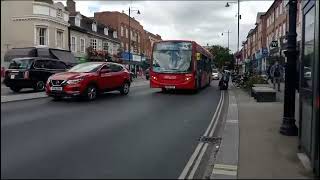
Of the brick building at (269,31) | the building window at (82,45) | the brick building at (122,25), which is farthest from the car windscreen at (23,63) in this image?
the brick building at (122,25)

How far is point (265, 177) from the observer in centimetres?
654

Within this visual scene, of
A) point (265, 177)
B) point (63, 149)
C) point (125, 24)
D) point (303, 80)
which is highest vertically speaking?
point (125, 24)

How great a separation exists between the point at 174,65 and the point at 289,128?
43.8ft

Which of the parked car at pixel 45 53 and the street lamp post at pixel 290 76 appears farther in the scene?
the parked car at pixel 45 53

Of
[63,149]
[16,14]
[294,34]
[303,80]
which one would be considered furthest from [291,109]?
[16,14]

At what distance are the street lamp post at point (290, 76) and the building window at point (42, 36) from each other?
31.3 m

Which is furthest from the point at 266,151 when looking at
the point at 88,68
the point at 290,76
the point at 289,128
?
the point at 88,68

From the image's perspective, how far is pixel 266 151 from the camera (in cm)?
836

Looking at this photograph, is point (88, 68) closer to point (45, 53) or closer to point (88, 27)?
point (45, 53)

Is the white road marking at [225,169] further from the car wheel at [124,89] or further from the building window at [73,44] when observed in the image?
the building window at [73,44]

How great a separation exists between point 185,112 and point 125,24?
196 ft

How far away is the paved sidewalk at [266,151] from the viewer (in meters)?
6.84

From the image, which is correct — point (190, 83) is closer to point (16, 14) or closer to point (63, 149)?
point (63, 149)

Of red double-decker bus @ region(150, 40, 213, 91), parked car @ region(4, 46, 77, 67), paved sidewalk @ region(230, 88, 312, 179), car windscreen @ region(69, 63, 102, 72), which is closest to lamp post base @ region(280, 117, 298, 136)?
paved sidewalk @ region(230, 88, 312, 179)
